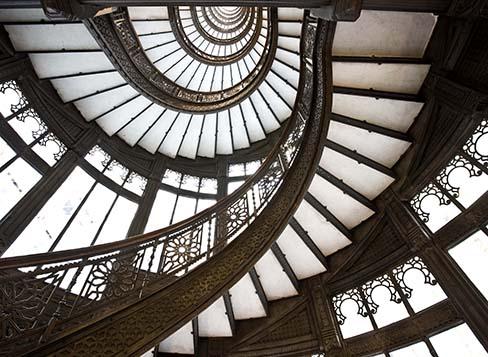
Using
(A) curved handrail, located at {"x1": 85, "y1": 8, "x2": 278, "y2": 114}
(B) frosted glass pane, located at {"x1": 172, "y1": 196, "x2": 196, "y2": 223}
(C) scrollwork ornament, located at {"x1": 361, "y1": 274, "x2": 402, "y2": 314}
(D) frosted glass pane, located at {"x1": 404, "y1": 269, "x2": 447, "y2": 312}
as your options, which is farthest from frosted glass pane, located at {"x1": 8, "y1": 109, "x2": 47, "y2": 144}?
(D) frosted glass pane, located at {"x1": 404, "y1": 269, "x2": 447, "y2": 312}

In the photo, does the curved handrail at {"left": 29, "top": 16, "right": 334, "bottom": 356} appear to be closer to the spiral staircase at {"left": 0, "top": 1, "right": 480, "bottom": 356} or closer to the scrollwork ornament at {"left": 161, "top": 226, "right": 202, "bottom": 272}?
the spiral staircase at {"left": 0, "top": 1, "right": 480, "bottom": 356}

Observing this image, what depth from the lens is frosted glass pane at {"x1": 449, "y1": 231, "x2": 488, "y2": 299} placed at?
318 cm

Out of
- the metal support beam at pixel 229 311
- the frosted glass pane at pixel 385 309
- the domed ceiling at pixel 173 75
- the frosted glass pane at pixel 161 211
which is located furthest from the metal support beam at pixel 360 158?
the frosted glass pane at pixel 161 211

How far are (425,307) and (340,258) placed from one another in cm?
133

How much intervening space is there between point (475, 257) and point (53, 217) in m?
6.37

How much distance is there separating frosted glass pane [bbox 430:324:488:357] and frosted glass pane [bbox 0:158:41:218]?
20.8ft

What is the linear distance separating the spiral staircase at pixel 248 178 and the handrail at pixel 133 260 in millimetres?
21

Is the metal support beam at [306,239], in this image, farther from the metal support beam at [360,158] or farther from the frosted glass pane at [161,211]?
the frosted glass pane at [161,211]

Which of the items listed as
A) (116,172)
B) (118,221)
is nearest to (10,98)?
(116,172)

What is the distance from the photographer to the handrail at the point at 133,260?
8.15ft

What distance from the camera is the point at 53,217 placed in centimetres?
A: 500

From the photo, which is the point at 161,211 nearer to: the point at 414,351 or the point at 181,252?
the point at 181,252

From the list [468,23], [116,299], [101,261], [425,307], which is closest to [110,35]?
[101,261]

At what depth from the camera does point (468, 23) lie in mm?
3295
